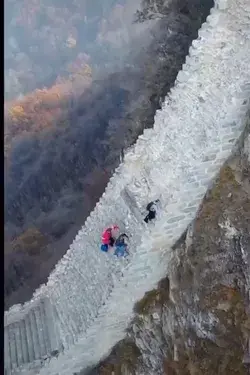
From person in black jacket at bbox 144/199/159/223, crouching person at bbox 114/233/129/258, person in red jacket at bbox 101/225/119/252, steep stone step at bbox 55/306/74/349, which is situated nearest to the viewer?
person in black jacket at bbox 144/199/159/223

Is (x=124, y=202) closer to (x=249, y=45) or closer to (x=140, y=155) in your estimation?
(x=140, y=155)

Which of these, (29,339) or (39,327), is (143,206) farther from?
(29,339)

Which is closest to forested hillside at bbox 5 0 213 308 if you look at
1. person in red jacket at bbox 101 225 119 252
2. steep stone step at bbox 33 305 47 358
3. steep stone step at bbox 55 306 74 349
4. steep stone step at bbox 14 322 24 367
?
person in red jacket at bbox 101 225 119 252

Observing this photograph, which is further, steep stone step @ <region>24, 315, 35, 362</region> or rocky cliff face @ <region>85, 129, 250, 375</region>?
steep stone step @ <region>24, 315, 35, 362</region>

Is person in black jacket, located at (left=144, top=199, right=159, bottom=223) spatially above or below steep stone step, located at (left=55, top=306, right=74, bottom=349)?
above

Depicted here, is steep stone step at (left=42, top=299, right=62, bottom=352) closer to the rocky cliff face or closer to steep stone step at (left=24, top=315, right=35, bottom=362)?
steep stone step at (left=24, top=315, right=35, bottom=362)

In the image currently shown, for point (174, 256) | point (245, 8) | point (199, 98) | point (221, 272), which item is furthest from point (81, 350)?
point (245, 8)

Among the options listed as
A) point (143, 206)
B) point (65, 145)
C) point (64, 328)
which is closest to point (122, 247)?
point (143, 206)
